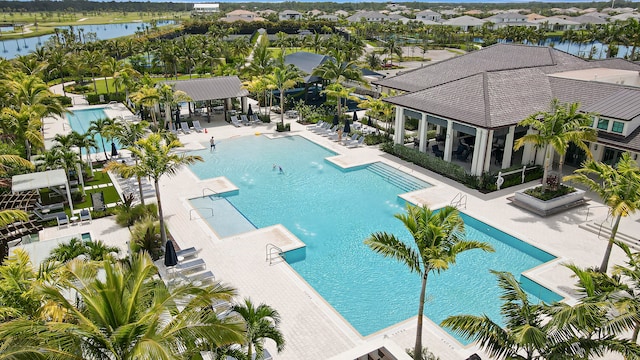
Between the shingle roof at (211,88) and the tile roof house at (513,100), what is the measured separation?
12614 millimetres

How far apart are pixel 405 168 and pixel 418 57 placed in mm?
53039

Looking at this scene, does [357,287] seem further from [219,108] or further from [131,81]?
[131,81]

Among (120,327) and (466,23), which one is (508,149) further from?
(466,23)

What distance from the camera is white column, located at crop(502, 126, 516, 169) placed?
2534 cm

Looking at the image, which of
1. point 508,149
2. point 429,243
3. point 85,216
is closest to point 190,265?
point 85,216

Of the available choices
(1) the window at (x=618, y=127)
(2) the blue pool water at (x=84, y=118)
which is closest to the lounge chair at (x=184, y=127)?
(2) the blue pool water at (x=84, y=118)

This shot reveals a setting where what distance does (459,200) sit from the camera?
22875mm

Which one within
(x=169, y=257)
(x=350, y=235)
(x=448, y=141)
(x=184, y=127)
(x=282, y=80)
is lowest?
(x=350, y=235)

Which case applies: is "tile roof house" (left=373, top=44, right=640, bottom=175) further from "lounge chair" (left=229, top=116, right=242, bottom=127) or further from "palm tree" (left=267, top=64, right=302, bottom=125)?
"lounge chair" (left=229, top=116, right=242, bottom=127)

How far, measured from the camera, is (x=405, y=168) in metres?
27.7

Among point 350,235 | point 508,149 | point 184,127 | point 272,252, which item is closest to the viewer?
point 272,252

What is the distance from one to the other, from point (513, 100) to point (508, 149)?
2929 millimetres

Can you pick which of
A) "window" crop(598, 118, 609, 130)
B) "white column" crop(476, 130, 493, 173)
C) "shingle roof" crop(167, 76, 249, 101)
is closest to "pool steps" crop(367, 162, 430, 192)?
"white column" crop(476, 130, 493, 173)

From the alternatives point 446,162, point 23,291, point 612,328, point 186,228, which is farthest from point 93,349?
point 446,162
